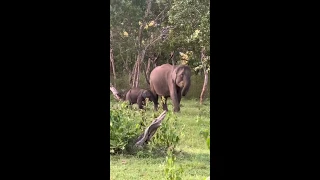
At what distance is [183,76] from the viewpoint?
84.0 inches

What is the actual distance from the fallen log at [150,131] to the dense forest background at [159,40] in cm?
21

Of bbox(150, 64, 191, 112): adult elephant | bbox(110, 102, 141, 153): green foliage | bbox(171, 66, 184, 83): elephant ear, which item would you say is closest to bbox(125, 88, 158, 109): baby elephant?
bbox(150, 64, 191, 112): adult elephant

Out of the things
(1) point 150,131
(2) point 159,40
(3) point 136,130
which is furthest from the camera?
(3) point 136,130

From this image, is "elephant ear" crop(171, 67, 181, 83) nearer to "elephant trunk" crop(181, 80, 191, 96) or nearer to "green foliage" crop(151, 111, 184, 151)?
"elephant trunk" crop(181, 80, 191, 96)

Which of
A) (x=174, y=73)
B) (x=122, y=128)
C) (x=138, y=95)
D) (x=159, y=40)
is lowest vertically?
(x=122, y=128)

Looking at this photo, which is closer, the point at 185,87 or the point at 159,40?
the point at 159,40

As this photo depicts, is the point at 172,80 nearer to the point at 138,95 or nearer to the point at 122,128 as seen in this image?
the point at 138,95

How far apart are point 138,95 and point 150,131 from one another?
1.10ft

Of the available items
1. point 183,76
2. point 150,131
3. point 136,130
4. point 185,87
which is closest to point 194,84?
point 185,87

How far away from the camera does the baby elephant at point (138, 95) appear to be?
1.89 meters

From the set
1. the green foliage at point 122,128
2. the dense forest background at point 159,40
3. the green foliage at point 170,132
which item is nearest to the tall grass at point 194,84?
the dense forest background at point 159,40

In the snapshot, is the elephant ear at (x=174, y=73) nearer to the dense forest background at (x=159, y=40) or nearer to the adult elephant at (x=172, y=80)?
the adult elephant at (x=172, y=80)
